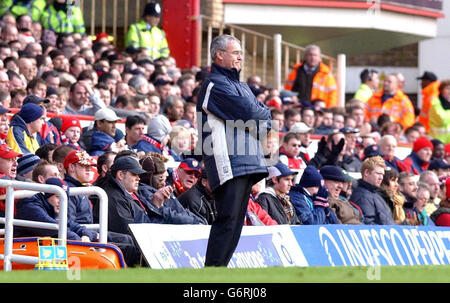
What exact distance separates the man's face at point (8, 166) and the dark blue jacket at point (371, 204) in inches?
201

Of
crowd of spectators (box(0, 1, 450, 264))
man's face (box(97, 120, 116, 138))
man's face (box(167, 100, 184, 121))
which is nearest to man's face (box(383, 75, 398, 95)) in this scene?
crowd of spectators (box(0, 1, 450, 264))

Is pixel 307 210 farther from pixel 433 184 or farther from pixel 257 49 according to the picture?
pixel 257 49

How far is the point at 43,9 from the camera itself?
70.2 feet

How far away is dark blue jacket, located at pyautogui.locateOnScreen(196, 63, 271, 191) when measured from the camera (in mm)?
9023

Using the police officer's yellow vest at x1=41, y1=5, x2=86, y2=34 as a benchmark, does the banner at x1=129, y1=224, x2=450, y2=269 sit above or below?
below

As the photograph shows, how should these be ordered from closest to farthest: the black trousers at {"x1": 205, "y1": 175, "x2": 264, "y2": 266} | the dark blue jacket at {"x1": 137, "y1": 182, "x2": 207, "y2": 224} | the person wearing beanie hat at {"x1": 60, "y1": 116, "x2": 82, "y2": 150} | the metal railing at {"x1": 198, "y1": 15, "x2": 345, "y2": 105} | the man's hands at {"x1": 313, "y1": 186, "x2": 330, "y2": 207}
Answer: the black trousers at {"x1": 205, "y1": 175, "x2": 264, "y2": 266}
the dark blue jacket at {"x1": 137, "y1": 182, "x2": 207, "y2": 224}
the man's hands at {"x1": 313, "y1": 186, "x2": 330, "y2": 207}
the person wearing beanie hat at {"x1": 60, "y1": 116, "x2": 82, "y2": 150}
the metal railing at {"x1": 198, "y1": 15, "x2": 345, "y2": 105}

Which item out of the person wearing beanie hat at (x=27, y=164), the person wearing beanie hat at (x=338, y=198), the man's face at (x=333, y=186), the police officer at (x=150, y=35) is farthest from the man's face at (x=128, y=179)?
the police officer at (x=150, y=35)

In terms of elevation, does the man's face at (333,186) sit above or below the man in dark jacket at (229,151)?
below

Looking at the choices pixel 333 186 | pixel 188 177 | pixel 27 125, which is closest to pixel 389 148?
pixel 333 186

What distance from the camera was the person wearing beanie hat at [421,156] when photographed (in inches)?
733

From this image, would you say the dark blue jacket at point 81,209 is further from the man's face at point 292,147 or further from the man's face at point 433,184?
the man's face at point 433,184

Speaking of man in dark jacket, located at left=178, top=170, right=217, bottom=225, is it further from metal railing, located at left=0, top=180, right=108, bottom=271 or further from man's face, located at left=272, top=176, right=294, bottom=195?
metal railing, located at left=0, top=180, right=108, bottom=271
